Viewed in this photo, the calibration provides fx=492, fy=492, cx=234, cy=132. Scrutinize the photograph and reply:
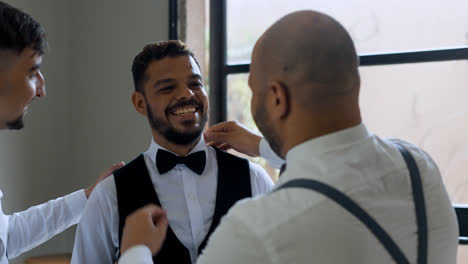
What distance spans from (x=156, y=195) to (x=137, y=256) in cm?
61

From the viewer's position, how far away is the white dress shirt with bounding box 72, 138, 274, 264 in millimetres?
1609

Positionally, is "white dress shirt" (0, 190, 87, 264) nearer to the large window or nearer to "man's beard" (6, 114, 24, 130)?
"man's beard" (6, 114, 24, 130)

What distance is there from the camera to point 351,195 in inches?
34.3

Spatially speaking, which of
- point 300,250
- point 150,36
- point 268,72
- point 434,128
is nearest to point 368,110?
point 434,128

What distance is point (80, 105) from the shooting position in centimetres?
337

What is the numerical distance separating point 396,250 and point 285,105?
339 millimetres

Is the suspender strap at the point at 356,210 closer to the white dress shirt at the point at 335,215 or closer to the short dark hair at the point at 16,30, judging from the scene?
the white dress shirt at the point at 335,215

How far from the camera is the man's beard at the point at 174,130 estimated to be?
5.62 feet

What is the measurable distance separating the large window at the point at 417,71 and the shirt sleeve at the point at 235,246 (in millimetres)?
2014

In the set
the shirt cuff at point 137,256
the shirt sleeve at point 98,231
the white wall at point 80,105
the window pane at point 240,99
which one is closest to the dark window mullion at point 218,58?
the window pane at point 240,99

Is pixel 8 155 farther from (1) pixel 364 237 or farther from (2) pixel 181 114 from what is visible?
(1) pixel 364 237

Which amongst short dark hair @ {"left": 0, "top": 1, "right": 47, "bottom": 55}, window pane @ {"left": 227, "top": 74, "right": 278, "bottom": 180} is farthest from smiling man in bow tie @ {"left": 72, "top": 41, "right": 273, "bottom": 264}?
window pane @ {"left": 227, "top": 74, "right": 278, "bottom": 180}

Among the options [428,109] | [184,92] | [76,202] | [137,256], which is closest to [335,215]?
[137,256]

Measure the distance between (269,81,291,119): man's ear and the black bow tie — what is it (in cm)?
78
